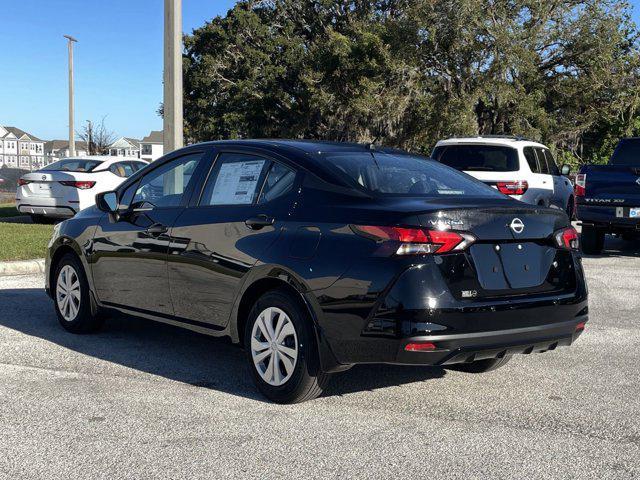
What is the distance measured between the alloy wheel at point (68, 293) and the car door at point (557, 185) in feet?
32.9

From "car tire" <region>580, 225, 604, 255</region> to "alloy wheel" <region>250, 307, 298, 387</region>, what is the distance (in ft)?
31.8

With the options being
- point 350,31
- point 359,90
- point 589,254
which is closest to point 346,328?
point 589,254

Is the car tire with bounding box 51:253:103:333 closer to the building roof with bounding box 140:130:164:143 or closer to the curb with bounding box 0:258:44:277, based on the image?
the curb with bounding box 0:258:44:277

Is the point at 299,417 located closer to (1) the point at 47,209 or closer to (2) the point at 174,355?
(2) the point at 174,355

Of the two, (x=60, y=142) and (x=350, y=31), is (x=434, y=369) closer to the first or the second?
(x=350, y=31)

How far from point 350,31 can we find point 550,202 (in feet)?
96.7

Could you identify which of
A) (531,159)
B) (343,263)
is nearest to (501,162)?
(531,159)

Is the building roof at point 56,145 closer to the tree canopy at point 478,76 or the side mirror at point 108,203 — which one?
the tree canopy at point 478,76

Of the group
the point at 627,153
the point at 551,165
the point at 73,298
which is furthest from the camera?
the point at 551,165

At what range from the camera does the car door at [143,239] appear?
19.2 ft

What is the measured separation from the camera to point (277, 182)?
5207 mm

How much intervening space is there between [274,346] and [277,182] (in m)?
1.05

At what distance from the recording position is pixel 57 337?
677cm

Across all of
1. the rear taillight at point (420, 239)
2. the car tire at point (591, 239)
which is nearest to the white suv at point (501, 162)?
the car tire at point (591, 239)
